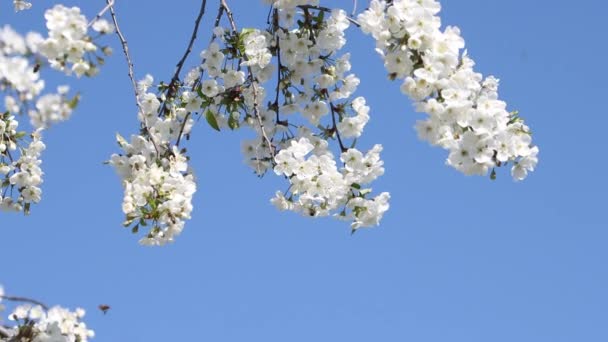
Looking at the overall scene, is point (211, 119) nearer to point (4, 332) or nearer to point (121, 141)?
point (121, 141)

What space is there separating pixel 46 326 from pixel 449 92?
6.62 feet

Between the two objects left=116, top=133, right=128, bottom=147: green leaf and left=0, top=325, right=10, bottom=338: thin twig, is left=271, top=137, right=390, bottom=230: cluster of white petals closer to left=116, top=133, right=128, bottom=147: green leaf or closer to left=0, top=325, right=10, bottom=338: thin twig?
left=116, top=133, right=128, bottom=147: green leaf

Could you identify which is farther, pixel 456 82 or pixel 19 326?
pixel 456 82

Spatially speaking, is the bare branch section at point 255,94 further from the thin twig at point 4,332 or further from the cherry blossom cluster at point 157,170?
the thin twig at point 4,332

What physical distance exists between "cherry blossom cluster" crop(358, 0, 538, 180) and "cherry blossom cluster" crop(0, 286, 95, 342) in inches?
68.6

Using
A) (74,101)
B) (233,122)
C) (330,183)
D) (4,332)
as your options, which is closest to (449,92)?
(330,183)

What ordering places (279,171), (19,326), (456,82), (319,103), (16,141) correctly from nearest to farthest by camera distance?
(19,326)
(456,82)
(279,171)
(319,103)
(16,141)

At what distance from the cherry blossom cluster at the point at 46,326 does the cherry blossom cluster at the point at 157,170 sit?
495 millimetres

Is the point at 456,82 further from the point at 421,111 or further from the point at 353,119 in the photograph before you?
the point at 353,119

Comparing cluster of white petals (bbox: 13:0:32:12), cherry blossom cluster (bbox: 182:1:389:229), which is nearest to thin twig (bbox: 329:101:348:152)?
cherry blossom cluster (bbox: 182:1:389:229)

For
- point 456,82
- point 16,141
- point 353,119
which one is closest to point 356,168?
point 353,119

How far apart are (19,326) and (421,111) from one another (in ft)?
6.47

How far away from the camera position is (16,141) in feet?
19.8

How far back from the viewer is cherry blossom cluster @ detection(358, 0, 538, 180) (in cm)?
451
